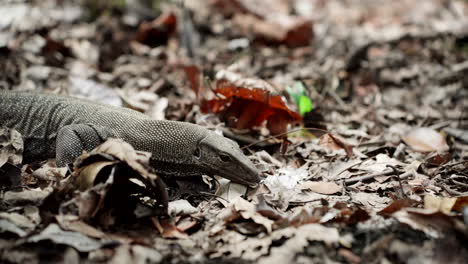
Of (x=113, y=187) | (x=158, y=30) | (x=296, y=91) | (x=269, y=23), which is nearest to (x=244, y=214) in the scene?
(x=113, y=187)

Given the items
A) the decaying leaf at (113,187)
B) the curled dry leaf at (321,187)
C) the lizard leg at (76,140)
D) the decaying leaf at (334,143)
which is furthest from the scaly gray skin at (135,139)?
the decaying leaf at (334,143)

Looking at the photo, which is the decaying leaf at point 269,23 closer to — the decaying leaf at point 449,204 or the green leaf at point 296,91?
the green leaf at point 296,91

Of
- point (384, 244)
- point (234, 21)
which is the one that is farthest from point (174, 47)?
point (384, 244)

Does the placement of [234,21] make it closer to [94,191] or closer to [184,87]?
[184,87]

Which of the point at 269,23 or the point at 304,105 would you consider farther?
the point at 269,23

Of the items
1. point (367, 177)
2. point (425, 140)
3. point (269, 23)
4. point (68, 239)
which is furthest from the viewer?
point (269, 23)

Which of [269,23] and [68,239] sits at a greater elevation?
[269,23]

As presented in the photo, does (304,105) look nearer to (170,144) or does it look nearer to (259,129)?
(259,129)
